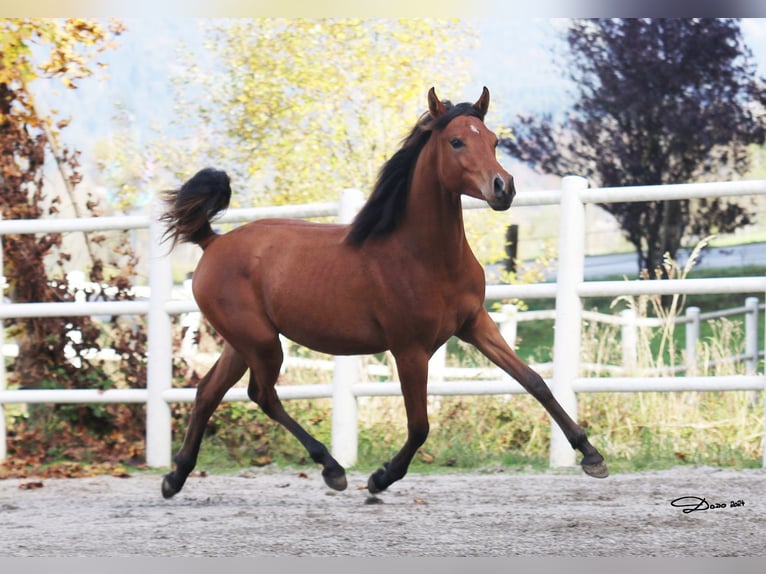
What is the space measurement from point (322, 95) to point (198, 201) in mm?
4531

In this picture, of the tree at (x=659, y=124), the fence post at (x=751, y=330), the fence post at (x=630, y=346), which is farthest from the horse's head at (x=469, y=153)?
the tree at (x=659, y=124)

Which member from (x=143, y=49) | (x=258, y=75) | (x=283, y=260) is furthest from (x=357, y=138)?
(x=283, y=260)

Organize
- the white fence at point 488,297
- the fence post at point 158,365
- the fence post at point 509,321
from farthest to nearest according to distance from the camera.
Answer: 1. the fence post at point 509,321
2. the fence post at point 158,365
3. the white fence at point 488,297

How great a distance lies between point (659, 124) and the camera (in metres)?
8.86

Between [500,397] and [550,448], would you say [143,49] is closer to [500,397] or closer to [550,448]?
[500,397]

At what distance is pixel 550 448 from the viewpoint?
166 inches

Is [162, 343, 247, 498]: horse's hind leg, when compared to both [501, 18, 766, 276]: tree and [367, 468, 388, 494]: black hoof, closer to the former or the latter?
[367, 468, 388, 494]: black hoof

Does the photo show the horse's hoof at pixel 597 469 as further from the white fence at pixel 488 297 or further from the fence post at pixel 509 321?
the fence post at pixel 509 321

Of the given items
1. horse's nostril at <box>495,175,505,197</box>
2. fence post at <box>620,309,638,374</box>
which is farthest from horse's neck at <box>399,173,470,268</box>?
fence post at <box>620,309,638,374</box>

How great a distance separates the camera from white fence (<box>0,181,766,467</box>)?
158 inches

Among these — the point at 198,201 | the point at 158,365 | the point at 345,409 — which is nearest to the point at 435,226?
the point at 198,201

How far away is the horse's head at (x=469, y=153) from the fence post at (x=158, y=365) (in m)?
2.16

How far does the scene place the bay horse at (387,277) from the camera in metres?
2.76

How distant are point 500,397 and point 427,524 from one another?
179 centimetres
